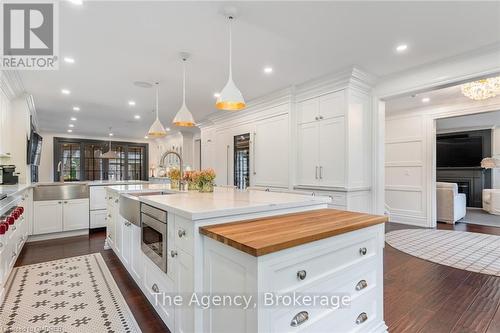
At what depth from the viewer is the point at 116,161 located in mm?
9742

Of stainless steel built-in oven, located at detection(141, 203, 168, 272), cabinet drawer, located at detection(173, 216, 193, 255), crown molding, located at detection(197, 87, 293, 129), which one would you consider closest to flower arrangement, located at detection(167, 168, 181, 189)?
stainless steel built-in oven, located at detection(141, 203, 168, 272)

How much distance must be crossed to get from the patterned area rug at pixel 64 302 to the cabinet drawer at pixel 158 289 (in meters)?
0.22

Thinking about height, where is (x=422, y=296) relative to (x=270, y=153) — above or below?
below

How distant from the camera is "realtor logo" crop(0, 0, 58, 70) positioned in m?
2.10

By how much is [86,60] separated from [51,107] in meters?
3.30

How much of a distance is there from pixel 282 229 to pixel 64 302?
Result: 2.22 m

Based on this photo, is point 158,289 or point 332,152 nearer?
point 158,289

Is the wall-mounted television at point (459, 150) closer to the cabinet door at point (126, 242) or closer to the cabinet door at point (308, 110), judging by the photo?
the cabinet door at point (308, 110)

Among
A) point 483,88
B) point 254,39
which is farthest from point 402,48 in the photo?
point 483,88

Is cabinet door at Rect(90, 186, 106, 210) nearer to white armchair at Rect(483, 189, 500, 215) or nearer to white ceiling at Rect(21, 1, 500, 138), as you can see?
white ceiling at Rect(21, 1, 500, 138)

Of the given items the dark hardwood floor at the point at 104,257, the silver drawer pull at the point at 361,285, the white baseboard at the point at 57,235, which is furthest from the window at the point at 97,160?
the silver drawer pull at the point at 361,285

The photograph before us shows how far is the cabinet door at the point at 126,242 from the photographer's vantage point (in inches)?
102

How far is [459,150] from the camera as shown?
8.30 meters

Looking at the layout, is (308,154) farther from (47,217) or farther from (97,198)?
(47,217)
